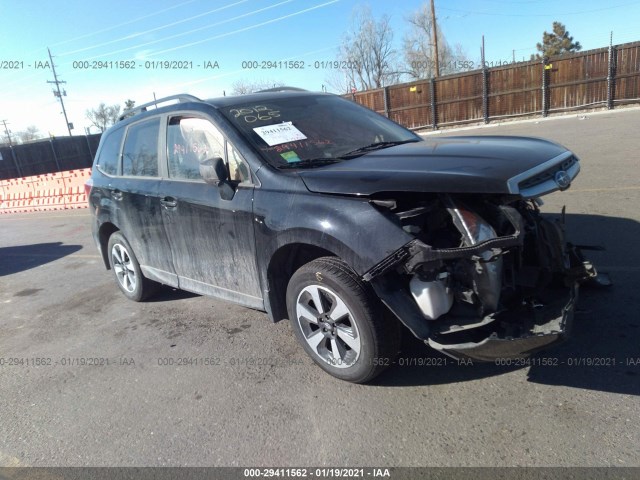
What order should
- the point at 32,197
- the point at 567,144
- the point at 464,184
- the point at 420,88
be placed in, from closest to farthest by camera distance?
the point at 464,184 < the point at 567,144 < the point at 32,197 < the point at 420,88

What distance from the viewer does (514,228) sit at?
2617 mm

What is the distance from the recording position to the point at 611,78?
20406 millimetres

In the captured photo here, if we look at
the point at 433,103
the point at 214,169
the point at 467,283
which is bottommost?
the point at 467,283

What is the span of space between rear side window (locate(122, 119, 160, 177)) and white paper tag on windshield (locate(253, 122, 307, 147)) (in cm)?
130

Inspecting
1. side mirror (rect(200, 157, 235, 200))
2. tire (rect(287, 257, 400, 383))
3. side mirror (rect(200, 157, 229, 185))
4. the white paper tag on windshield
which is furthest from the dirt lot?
the white paper tag on windshield

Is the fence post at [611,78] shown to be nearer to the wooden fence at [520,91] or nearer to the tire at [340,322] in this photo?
the wooden fence at [520,91]

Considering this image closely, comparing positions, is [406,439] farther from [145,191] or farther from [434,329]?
[145,191]

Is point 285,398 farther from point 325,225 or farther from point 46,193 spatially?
point 46,193

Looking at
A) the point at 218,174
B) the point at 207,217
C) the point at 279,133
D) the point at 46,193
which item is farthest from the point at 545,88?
the point at 218,174

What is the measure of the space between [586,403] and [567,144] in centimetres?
1079

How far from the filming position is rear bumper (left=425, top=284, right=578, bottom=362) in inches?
97.0

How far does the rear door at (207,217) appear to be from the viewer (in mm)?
3404

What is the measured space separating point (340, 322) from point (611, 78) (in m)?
22.9

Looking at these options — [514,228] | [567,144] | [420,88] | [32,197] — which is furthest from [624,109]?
[32,197]
